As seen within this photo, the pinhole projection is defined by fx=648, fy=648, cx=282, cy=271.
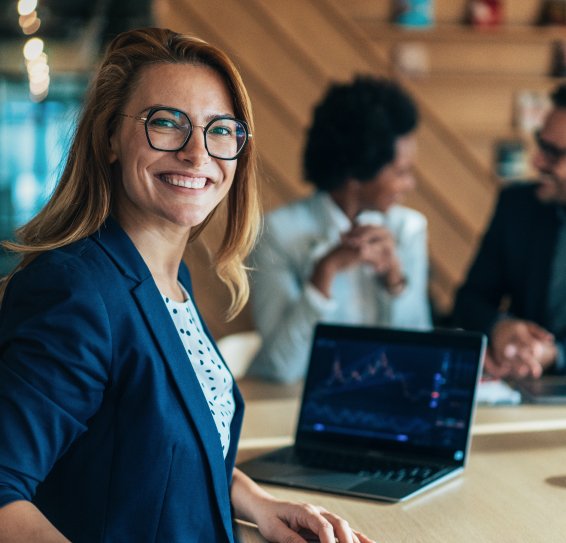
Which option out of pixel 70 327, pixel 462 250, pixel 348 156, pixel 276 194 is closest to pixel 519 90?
pixel 462 250

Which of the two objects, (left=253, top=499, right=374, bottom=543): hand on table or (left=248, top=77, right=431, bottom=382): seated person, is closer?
(left=253, top=499, right=374, bottom=543): hand on table

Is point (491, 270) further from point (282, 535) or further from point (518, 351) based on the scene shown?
point (282, 535)

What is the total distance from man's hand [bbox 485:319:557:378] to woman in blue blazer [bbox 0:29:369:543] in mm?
997

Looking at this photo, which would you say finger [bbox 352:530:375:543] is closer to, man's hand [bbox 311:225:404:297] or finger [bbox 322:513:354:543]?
finger [bbox 322:513:354:543]

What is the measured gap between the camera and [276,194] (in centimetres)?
338

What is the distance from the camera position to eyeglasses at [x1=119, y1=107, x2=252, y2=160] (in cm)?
100

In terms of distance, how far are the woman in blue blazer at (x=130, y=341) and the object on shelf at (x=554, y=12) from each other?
10.7 ft

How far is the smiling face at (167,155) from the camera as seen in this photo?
3.33ft

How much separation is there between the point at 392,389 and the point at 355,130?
4.36ft

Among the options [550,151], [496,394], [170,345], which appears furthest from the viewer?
[550,151]

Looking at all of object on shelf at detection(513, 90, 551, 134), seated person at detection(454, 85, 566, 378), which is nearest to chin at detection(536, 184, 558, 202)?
seated person at detection(454, 85, 566, 378)

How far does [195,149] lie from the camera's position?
1.02 metres

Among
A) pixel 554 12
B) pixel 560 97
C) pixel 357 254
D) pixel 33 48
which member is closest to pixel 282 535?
pixel 357 254

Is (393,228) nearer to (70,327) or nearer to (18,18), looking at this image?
(70,327)
